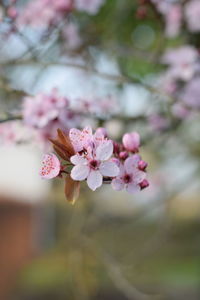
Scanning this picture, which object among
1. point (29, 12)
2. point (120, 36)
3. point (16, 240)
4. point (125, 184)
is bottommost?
point (125, 184)

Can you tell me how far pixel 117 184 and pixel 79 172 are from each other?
0.21ft

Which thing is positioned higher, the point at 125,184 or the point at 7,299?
the point at 7,299

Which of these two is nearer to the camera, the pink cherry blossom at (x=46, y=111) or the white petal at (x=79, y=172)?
the white petal at (x=79, y=172)

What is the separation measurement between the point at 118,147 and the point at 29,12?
876 millimetres

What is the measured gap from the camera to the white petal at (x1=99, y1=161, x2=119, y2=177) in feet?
2.29

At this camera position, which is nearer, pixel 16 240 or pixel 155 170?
pixel 155 170

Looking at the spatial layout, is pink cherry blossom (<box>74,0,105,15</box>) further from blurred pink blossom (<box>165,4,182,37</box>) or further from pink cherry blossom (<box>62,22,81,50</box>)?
blurred pink blossom (<box>165,4,182,37</box>)

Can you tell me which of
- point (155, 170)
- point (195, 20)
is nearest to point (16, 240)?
point (155, 170)

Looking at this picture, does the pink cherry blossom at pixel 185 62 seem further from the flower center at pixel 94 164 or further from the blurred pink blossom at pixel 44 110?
the flower center at pixel 94 164

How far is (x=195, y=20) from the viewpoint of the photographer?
1.85m

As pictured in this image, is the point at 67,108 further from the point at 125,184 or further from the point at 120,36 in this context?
the point at 120,36

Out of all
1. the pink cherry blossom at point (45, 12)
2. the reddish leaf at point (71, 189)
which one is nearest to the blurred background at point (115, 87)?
the pink cherry blossom at point (45, 12)

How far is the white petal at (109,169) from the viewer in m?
0.70

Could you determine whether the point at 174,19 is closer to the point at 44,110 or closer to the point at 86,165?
the point at 44,110
